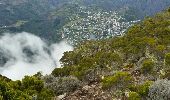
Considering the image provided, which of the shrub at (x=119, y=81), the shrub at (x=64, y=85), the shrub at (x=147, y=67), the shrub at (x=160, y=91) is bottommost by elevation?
the shrub at (x=160, y=91)

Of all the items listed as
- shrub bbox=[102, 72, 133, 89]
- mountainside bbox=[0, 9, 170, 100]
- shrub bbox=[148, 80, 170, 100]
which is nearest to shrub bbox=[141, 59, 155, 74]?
mountainside bbox=[0, 9, 170, 100]

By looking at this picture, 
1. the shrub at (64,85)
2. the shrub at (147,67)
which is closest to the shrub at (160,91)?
the shrub at (147,67)

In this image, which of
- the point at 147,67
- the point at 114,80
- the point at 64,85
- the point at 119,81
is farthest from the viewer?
the point at 147,67

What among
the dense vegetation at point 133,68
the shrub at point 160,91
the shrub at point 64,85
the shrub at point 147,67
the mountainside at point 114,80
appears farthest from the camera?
the shrub at point 147,67

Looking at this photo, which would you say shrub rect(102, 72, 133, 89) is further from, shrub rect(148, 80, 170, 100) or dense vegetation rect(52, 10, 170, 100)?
shrub rect(148, 80, 170, 100)

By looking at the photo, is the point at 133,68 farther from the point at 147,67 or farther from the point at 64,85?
the point at 64,85

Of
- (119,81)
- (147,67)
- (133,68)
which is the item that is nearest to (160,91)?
(119,81)

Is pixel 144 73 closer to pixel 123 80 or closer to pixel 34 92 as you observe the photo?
pixel 123 80

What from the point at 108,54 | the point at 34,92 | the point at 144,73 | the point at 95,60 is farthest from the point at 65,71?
the point at 34,92

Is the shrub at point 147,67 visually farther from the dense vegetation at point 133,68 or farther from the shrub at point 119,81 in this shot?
the shrub at point 119,81
